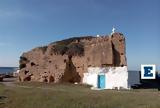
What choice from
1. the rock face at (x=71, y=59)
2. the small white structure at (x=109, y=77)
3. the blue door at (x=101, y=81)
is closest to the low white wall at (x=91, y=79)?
the small white structure at (x=109, y=77)

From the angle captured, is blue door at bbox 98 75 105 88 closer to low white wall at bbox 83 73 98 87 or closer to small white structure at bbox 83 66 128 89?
small white structure at bbox 83 66 128 89

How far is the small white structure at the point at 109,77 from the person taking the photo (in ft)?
128

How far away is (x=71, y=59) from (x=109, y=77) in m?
8.10

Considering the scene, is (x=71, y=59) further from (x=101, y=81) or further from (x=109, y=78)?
(x=109, y=78)

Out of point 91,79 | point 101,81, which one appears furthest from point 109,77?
point 91,79

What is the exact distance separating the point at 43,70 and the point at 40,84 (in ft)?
14.7

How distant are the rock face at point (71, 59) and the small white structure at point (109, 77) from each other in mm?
834

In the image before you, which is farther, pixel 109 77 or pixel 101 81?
pixel 101 81

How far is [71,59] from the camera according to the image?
4562cm

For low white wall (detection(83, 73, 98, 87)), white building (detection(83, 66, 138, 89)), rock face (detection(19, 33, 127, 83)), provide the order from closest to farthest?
white building (detection(83, 66, 138, 89))
low white wall (detection(83, 73, 98, 87))
rock face (detection(19, 33, 127, 83))

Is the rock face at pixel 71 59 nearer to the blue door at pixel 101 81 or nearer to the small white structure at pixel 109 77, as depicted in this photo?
the small white structure at pixel 109 77

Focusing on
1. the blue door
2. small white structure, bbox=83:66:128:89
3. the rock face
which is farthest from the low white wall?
the rock face

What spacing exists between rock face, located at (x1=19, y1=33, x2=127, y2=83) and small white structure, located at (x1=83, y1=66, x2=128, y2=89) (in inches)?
32.9

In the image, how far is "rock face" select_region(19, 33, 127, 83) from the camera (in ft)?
135
